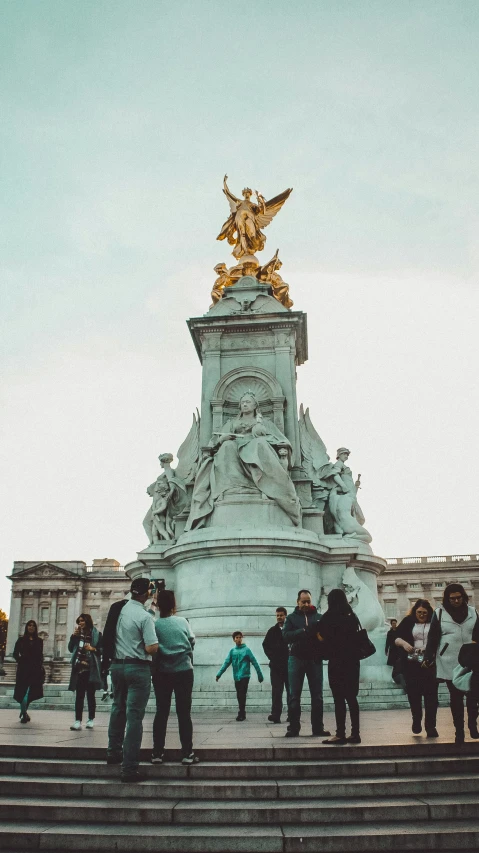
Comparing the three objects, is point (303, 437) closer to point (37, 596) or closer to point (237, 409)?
point (237, 409)

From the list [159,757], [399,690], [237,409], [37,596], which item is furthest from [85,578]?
[159,757]

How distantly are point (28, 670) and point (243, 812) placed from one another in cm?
721

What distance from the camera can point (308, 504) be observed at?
2139 cm

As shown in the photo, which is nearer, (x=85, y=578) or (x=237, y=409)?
(x=237, y=409)

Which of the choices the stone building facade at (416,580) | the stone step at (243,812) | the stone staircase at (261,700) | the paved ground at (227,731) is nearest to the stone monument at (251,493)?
the stone staircase at (261,700)

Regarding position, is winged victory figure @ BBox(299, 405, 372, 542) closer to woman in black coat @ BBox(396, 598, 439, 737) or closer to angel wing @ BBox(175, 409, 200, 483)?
angel wing @ BBox(175, 409, 200, 483)

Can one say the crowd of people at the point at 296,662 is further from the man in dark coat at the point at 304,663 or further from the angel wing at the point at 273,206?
the angel wing at the point at 273,206

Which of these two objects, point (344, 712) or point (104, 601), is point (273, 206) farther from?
point (104, 601)

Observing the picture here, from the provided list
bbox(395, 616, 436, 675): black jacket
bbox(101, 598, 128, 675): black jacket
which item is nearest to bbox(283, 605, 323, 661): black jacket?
bbox(395, 616, 436, 675): black jacket

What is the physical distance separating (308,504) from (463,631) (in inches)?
496

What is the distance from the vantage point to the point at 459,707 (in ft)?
27.8

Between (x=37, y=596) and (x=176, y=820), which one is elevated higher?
(x=37, y=596)

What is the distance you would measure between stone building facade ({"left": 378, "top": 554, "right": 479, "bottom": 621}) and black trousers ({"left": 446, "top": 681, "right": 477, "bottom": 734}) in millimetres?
49932

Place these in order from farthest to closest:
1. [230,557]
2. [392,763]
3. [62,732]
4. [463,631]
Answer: [230,557], [62,732], [463,631], [392,763]
